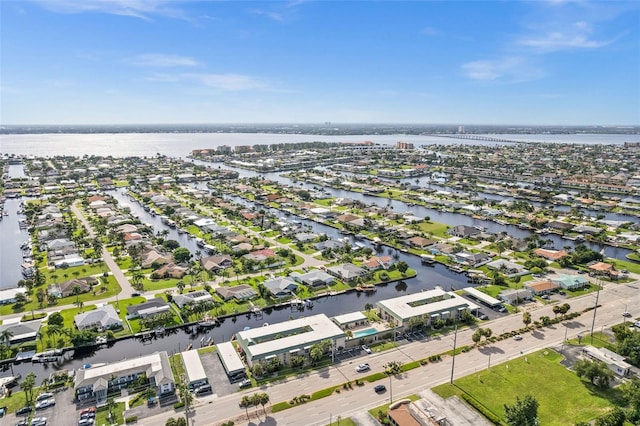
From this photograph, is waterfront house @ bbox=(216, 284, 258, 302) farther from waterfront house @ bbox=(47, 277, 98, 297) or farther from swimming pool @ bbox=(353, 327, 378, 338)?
waterfront house @ bbox=(47, 277, 98, 297)

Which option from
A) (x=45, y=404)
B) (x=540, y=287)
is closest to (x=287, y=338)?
(x=45, y=404)

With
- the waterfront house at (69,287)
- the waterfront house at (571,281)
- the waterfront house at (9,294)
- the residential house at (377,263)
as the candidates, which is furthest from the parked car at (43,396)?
the waterfront house at (571,281)

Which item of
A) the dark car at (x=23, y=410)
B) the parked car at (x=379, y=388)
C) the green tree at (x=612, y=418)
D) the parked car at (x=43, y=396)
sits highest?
the green tree at (x=612, y=418)

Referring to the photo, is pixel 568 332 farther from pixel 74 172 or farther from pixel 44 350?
pixel 74 172

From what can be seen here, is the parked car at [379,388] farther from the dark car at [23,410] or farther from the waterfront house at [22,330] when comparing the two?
the waterfront house at [22,330]

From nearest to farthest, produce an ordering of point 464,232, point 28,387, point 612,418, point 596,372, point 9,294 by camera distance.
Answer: point 612,418 → point 28,387 → point 596,372 → point 9,294 → point 464,232

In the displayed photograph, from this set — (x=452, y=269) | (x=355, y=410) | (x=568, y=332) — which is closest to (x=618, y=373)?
(x=568, y=332)

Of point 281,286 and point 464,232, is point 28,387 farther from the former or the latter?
point 464,232
